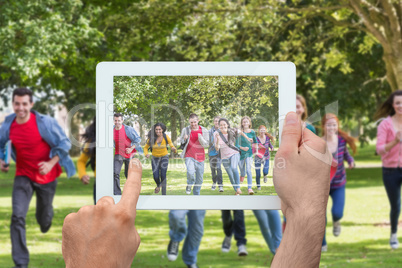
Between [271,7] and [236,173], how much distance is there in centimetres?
1038

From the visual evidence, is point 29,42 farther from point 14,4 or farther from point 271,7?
point 271,7

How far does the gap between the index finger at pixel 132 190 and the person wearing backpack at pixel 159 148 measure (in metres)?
0.36

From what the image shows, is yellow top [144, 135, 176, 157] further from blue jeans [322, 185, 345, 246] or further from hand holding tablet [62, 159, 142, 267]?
blue jeans [322, 185, 345, 246]

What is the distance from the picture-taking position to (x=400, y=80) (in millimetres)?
11062

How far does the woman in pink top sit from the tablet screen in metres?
6.49

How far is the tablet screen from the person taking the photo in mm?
1765

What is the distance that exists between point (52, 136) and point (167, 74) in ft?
17.4

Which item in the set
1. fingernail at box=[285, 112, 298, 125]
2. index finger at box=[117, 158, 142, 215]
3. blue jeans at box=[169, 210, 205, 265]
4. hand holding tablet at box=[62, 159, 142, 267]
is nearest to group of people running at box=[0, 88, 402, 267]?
blue jeans at box=[169, 210, 205, 265]

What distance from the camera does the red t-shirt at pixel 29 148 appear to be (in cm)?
685

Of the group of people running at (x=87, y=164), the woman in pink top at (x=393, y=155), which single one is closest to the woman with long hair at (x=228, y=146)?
the group of people running at (x=87, y=164)

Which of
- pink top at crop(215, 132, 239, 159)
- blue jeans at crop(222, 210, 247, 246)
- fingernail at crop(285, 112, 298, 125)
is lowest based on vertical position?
blue jeans at crop(222, 210, 247, 246)

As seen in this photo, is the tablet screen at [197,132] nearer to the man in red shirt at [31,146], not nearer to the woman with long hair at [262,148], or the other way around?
the woman with long hair at [262,148]

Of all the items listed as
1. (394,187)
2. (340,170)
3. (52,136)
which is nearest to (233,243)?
(340,170)

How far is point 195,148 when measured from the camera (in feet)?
6.13
